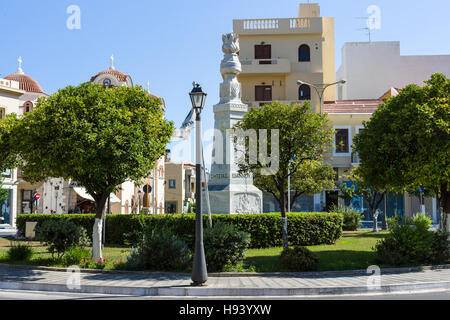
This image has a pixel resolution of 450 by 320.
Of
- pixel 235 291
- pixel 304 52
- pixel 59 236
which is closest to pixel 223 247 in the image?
pixel 235 291

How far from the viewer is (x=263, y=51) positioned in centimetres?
3981

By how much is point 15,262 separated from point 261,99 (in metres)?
28.4

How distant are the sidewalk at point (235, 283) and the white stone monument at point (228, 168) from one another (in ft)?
20.2

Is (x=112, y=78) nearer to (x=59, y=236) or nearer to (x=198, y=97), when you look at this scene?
(x=59, y=236)

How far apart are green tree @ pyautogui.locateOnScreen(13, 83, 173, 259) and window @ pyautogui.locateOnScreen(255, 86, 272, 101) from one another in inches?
1008

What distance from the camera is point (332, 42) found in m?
45.5

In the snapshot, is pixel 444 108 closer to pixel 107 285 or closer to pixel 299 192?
pixel 107 285

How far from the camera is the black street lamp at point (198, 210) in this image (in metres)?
→ 10.7

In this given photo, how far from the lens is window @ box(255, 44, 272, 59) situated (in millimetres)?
39750

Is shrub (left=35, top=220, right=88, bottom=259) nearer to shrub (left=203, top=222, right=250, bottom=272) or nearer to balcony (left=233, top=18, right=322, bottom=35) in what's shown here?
shrub (left=203, top=222, right=250, bottom=272)

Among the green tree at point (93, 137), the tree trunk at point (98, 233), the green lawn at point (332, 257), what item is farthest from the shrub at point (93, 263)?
the green lawn at point (332, 257)

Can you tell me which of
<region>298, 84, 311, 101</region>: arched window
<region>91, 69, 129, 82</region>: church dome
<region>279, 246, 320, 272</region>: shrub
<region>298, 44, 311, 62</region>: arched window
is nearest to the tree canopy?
<region>279, 246, 320, 272</region>: shrub

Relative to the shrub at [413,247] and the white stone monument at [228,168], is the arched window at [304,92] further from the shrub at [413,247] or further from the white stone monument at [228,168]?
the shrub at [413,247]
